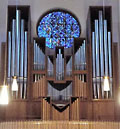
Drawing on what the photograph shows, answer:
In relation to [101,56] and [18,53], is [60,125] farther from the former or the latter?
[18,53]

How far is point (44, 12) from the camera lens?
17266 mm

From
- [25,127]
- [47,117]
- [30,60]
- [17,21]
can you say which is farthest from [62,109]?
[17,21]

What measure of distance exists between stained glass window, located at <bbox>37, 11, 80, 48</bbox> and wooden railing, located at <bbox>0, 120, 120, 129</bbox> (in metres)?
4.56

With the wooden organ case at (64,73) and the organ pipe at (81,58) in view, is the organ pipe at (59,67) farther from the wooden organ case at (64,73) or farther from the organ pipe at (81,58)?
the organ pipe at (81,58)

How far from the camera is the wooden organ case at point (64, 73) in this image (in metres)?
15.1

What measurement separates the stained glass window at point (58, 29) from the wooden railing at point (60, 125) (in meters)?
4.56

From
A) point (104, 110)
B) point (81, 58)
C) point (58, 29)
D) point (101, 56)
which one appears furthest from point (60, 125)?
point (58, 29)

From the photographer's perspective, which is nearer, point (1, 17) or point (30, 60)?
point (30, 60)

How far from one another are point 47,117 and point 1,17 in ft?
17.9

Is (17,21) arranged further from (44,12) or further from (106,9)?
(106,9)

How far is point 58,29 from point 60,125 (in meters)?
5.46

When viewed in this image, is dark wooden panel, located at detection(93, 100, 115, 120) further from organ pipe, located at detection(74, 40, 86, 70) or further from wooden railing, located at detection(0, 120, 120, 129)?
organ pipe, located at detection(74, 40, 86, 70)

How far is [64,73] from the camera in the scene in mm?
15625

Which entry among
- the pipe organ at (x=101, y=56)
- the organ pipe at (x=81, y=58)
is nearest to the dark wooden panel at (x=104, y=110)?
the pipe organ at (x=101, y=56)
